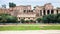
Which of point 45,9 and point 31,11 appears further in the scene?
point 31,11

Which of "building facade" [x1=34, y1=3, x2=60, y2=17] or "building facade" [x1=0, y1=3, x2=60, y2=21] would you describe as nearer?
"building facade" [x1=0, y1=3, x2=60, y2=21]

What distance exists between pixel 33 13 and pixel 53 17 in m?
3.78

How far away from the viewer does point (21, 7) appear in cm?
2141

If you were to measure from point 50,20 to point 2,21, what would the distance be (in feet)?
13.6

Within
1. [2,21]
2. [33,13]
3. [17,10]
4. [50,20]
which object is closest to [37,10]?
[33,13]

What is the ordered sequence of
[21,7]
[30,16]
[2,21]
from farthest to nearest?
[21,7] < [30,16] < [2,21]

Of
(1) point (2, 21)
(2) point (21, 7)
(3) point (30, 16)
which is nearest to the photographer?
(1) point (2, 21)

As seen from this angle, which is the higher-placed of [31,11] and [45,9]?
[45,9]

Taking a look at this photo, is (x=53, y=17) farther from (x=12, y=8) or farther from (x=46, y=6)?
(x=12, y=8)

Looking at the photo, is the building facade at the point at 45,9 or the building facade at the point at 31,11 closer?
the building facade at the point at 31,11

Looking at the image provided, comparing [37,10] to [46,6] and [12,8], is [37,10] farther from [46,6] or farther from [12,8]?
[12,8]

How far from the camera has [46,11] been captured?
20.7 meters

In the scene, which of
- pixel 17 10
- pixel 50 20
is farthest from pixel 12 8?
pixel 50 20

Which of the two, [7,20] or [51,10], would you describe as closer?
[7,20]
